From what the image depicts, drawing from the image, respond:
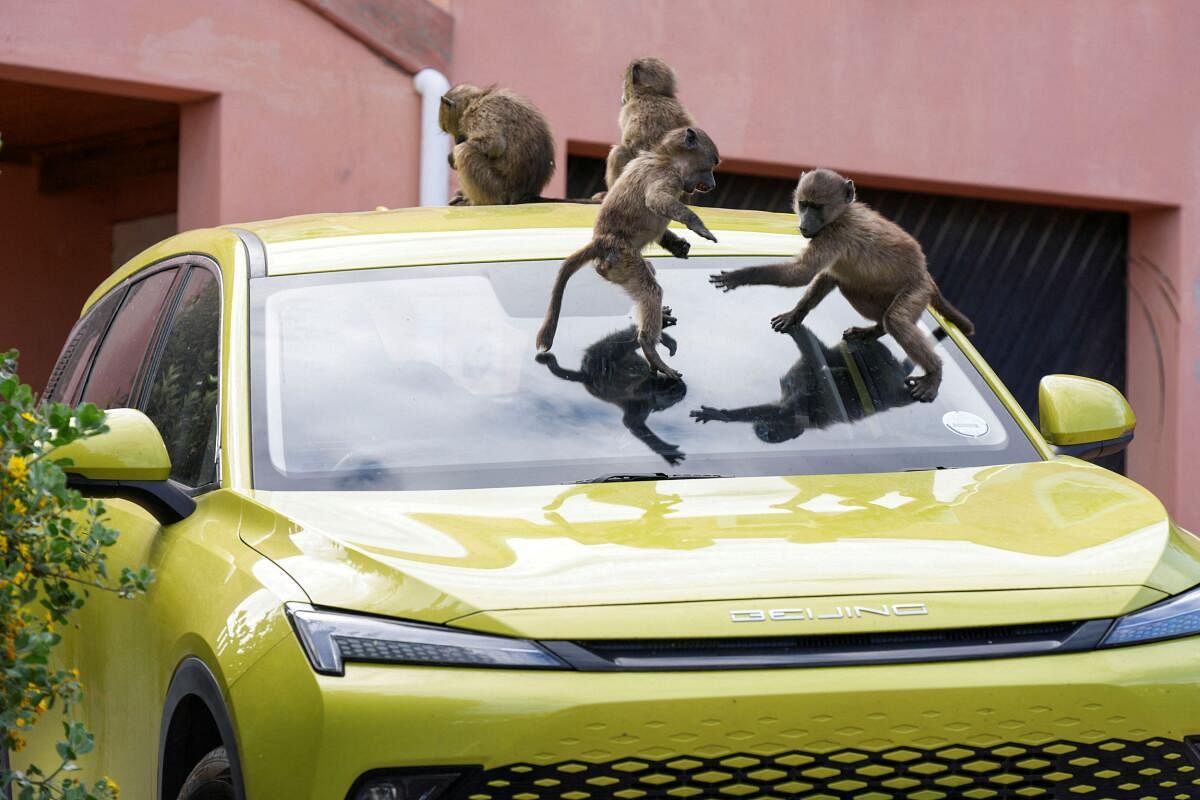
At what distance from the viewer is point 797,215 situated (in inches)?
202

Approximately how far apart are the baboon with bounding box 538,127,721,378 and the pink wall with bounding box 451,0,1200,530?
625cm

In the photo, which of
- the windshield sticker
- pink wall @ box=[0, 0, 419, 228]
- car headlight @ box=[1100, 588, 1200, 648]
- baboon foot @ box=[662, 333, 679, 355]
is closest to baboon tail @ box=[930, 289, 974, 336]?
the windshield sticker

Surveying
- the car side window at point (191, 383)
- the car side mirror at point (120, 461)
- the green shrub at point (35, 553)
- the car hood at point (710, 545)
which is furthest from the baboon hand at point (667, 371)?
the green shrub at point (35, 553)

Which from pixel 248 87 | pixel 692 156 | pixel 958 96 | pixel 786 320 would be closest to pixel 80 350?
pixel 692 156

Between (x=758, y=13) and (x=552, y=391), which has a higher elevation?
(x=758, y=13)

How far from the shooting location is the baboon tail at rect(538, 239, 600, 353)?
14.0 feet

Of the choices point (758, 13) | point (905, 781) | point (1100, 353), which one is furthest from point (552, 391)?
point (1100, 353)

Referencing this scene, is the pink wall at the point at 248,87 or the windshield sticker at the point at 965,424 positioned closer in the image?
the windshield sticker at the point at 965,424

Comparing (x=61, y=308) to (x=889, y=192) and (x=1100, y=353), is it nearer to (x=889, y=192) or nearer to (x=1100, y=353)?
(x=889, y=192)

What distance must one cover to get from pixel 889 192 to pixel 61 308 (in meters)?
6.26

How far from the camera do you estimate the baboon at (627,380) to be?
4.06 metres

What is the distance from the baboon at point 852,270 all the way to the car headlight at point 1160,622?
1.38 metres

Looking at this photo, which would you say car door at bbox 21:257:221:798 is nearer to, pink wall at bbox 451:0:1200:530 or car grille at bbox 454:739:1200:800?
car grille at bbox 454:739:1200:800

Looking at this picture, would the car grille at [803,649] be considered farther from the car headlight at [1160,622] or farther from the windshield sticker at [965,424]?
the windshield sticker at [965,424]
